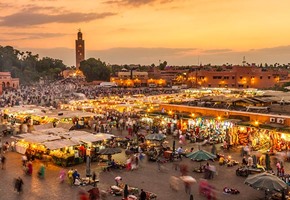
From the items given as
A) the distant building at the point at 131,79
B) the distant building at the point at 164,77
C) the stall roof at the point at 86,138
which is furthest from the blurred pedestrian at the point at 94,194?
the distant building at the point at 164,77

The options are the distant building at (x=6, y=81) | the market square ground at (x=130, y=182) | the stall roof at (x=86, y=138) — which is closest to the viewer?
the market square ground at (x=130, y=182)

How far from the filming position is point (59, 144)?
717 inches

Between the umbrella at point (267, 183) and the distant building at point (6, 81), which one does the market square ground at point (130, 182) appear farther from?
the distant building at point (6, 81)

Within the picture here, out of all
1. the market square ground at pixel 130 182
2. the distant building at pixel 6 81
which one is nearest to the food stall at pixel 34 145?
the market square ground at pixel 130 182

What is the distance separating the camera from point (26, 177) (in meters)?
15.9

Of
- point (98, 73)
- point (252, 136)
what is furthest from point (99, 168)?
point (98, 73)

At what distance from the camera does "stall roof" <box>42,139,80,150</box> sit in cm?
1788

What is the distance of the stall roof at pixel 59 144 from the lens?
17875 mm

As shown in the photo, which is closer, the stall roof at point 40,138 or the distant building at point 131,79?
the stall roof at point 40,138

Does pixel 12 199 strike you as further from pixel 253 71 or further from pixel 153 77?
pixel 153 77

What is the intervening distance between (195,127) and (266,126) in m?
5.70

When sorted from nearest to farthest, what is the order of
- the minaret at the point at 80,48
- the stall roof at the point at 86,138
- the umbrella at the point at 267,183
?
the umbrella at the point at 267,183
the stall roof at the point at 86,138
the minaret at the point at 80,48

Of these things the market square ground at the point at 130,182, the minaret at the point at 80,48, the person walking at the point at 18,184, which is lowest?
the market square ground at the point at 130,182

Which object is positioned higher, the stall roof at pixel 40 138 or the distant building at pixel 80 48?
the distant building at pixel 80 48
